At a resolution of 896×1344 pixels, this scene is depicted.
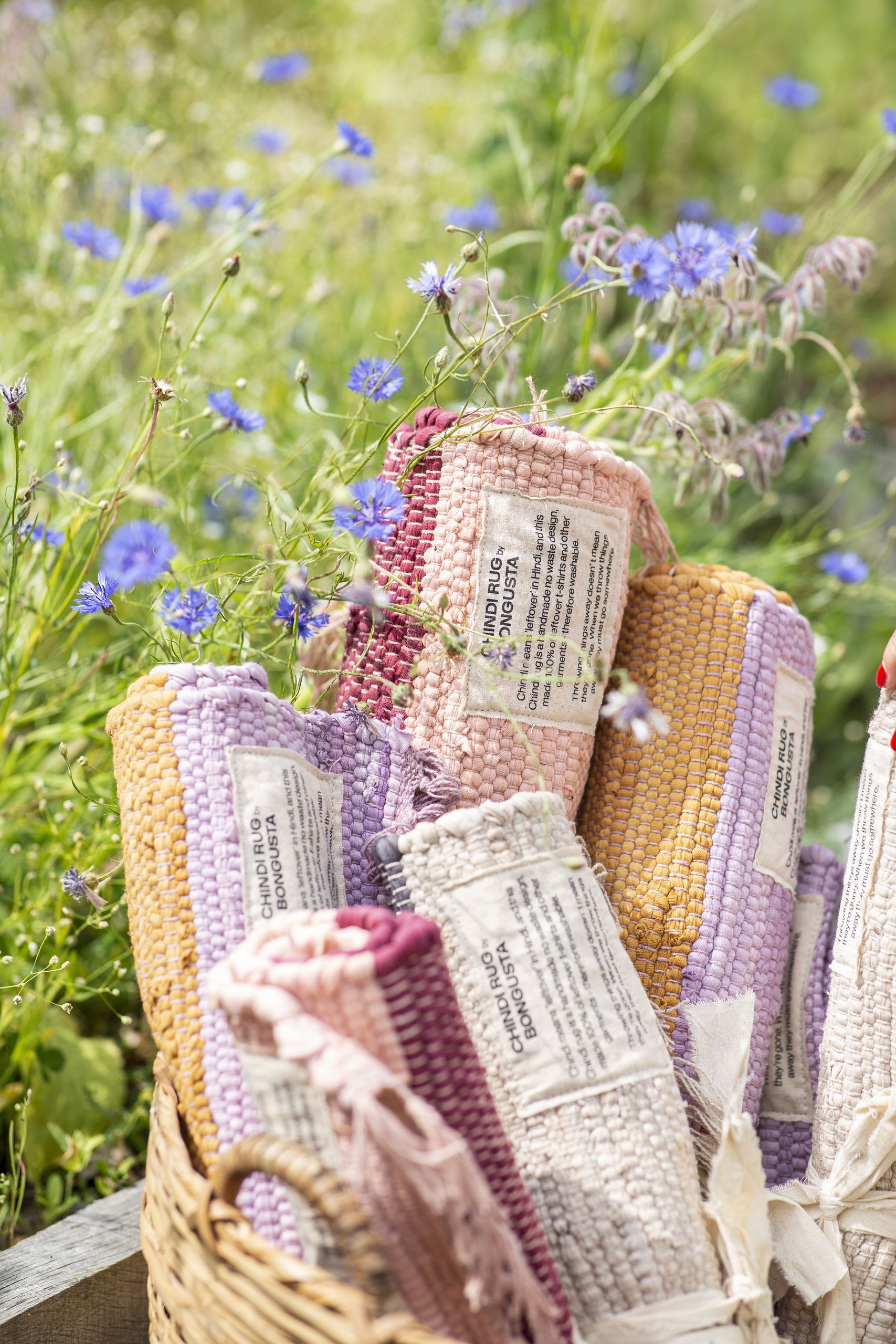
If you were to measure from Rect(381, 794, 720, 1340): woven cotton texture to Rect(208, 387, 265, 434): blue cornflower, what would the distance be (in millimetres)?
457

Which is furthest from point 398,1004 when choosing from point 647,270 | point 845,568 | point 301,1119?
point 845,568

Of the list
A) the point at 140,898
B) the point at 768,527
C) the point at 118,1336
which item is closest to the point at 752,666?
the point at 140,898

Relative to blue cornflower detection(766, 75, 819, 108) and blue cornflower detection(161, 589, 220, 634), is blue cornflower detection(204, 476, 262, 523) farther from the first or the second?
blue cornflower detection(766, 75, 819, 108)

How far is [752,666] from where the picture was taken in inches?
42.1

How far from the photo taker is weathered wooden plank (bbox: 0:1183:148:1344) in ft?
3.12

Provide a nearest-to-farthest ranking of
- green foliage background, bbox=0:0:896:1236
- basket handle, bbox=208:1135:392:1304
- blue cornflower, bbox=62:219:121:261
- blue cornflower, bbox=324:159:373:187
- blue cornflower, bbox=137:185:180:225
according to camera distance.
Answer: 1. basket handle, bbox=208:1135:392:1304
2. green foliage background, bbox=0:0:896:1236
3. blue cornflower, bbox=62:219:121:261
4. blue cornflower, bbox=137:185:180:225
5. blue cornflower, bbox=324:159:373:187

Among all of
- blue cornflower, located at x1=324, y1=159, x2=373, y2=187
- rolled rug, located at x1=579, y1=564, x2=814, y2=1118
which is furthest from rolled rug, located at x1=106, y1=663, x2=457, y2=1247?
blue cornflower, located at x1=324, y1=159, x2=373, y2=187

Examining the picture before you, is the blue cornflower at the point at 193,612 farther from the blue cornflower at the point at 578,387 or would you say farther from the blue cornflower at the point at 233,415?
the blue cornflower at the point at 578,387

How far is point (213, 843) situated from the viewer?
88 cm

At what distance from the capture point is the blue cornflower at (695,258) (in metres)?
1.08

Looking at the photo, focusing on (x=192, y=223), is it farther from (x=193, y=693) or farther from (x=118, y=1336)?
(x=118, y=1336)

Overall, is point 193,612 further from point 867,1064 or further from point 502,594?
point 867,1064

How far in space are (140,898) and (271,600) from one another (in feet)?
1.02

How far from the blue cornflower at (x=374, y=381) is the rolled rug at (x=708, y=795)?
340 millimetres
